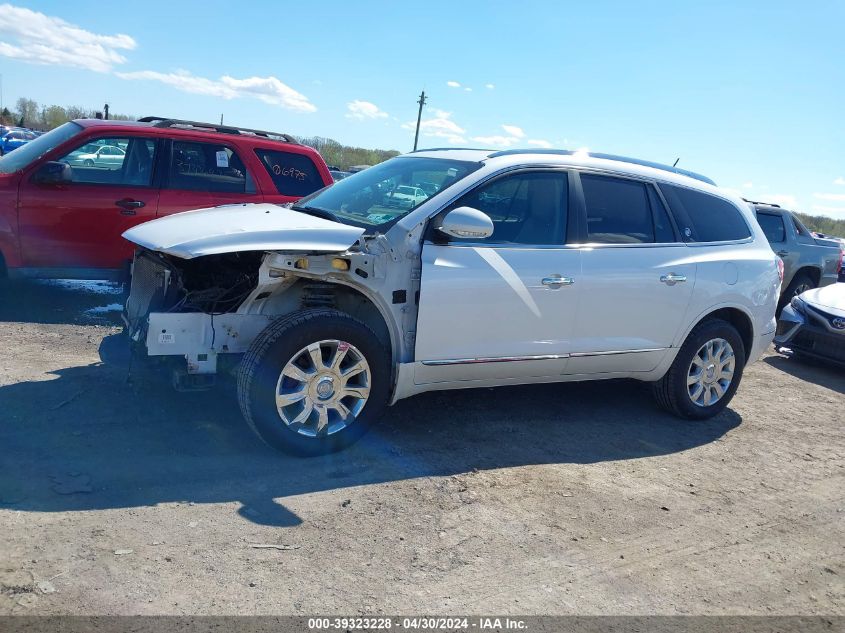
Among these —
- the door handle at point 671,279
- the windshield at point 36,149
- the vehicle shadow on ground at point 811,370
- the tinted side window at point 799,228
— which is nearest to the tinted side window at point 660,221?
the door handle at point 671,279

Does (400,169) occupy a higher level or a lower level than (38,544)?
higher

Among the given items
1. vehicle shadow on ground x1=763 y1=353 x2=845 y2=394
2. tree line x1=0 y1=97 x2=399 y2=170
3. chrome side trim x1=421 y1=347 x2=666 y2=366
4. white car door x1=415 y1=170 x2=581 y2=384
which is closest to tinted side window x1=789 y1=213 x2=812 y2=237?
vehicle shadow on ground x1=763 y1=353 x2=845 y2=394

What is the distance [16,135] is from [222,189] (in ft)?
94.4

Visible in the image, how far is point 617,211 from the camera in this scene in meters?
5.41

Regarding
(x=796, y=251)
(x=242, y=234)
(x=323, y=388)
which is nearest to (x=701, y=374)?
(x=323, y=388)

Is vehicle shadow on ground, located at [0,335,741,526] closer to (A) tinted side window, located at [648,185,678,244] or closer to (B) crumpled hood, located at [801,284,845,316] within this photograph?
(A) tinted side window, located at [648,185,678,244]

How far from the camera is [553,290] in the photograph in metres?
4.96

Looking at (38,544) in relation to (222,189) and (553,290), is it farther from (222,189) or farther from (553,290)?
(222,189)

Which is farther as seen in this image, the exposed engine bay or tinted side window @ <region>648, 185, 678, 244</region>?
tinted side window @ <region>648, 185, 678, 244</region>

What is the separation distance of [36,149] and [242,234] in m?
4.40

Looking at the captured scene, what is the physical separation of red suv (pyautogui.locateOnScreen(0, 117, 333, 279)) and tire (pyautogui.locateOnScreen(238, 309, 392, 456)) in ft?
10.6

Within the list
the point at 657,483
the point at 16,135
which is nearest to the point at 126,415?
the point at 657,483

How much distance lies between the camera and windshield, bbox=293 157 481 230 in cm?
486

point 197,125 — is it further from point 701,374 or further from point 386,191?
point 701,374
